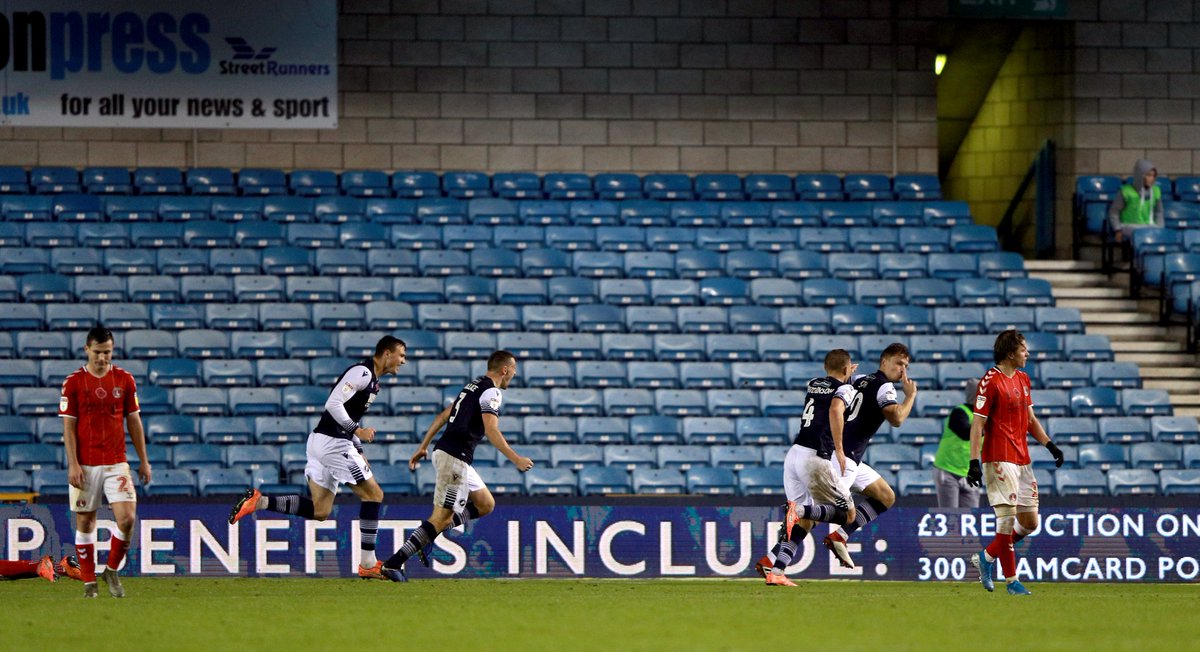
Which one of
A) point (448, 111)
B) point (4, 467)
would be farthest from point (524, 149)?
point (4, 467)

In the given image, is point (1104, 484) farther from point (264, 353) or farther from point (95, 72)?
point (95, 72)

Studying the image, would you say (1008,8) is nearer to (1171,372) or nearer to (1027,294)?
(1027,294)

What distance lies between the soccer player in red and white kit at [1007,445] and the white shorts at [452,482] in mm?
3742

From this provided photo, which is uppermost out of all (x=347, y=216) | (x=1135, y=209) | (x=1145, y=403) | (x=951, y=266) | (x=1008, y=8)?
(x=1008, y=8)

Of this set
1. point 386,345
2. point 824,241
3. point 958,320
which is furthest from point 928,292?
point 386,345

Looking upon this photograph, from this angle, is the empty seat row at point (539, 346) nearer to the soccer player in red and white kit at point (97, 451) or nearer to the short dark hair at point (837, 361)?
the short dark hair at point (837, 361)

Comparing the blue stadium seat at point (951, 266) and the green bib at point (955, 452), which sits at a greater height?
the blue stadium seat at point (951, 266)

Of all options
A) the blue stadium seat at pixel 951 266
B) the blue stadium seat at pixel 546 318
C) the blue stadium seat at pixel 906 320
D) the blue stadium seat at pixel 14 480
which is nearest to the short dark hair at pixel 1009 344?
the blue stadium seat at pixel 906 320

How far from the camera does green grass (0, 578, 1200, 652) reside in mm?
8898

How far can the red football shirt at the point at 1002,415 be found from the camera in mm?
12516

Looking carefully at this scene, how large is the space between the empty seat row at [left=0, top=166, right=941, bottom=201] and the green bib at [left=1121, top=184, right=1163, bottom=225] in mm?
2460

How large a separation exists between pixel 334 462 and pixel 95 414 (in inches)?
82.2

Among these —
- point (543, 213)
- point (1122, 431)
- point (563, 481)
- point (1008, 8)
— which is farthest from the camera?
point (1008, 8)

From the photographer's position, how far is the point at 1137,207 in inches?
874
